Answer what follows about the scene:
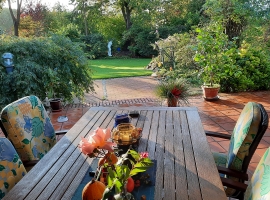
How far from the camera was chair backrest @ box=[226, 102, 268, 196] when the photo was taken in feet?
4.17

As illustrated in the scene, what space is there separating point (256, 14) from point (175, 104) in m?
2.76

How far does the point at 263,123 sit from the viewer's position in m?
1.26

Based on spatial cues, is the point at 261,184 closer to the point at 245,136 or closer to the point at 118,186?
the point at 245,136

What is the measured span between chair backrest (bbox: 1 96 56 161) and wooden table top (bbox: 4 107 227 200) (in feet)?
0.82

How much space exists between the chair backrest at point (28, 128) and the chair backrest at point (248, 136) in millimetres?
1243

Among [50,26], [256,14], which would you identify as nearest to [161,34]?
[50,26]

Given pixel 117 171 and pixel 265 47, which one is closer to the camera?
pixel 117 171

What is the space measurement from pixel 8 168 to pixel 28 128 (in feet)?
1.64

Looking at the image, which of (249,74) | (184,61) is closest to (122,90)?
(184,61)

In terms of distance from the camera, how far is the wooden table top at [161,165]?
1049 mm

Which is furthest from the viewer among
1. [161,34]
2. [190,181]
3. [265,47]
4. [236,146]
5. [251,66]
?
[161,34]

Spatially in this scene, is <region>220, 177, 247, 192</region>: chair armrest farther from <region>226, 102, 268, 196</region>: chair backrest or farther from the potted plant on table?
the potted plant on table

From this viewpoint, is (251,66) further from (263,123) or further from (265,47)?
(263,123)

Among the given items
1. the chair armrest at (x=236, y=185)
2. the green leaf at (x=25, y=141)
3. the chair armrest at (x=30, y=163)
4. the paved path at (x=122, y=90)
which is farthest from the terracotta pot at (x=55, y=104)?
the chair armrest at (x=236, y=185)
